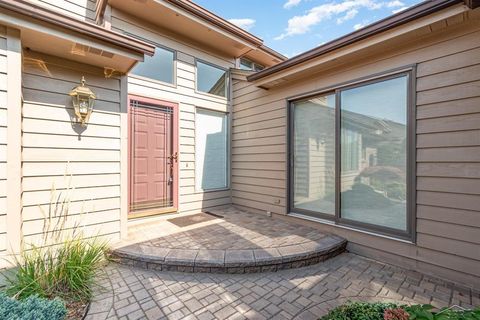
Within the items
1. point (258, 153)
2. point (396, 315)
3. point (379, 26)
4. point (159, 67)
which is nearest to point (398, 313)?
point (396, 315)

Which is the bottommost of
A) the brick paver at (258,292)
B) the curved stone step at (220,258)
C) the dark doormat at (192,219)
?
the brick paver at (258,292)

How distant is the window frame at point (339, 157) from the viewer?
272cm

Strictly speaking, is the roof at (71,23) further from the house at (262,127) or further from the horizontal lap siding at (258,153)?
the horizontal lap siding at (258,153)

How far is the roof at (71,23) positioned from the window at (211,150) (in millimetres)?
2022

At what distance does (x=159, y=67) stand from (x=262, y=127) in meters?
2.18

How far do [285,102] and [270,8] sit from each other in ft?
10.5

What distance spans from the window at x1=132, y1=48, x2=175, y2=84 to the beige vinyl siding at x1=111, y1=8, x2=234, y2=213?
3.6 inches

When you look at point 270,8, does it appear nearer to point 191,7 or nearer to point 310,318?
point 191,7

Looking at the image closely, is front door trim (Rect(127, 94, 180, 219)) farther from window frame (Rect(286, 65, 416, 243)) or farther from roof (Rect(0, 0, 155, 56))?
window frame (Rect(286, 65, 416, 243))

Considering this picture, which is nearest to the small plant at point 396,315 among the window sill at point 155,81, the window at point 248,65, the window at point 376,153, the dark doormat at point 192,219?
the window at point 376,153

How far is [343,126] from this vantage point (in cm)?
341

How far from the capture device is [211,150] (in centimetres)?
497

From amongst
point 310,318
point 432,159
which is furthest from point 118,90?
point 432,159

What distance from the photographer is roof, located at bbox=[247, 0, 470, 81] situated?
2.27 meters
